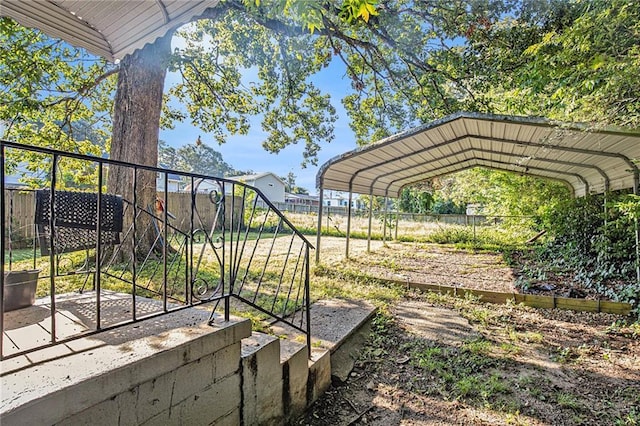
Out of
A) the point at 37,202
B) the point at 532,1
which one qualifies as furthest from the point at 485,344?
the point at 532,1

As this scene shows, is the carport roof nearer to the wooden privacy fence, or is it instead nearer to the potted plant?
the wooden privacy fence

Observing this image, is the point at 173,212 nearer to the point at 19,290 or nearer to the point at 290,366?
the point at 19,290

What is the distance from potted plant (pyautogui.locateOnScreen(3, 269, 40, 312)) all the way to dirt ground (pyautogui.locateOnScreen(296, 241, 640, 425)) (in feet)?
7.25

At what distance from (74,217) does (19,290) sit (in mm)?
630

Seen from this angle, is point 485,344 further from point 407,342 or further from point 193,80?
point 193,80

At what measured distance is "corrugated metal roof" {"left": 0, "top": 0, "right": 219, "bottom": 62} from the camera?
238 cm

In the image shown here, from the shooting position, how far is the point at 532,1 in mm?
5621

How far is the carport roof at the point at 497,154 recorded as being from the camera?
14.9 feet

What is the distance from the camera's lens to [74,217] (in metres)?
2.16

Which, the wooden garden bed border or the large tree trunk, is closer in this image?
the wooden garden bed border

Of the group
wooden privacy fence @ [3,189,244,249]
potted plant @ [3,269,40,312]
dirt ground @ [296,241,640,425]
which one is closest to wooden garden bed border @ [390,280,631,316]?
dirt ground @ [296,241,640,425]

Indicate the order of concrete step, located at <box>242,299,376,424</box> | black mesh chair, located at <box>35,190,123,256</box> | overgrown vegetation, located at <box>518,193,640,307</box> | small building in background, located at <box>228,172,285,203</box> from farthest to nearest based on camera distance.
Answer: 1. small building in background, located at <box>228,172,285,203</box>
2. overgrown vegetation, located at <box>518,193,640,307</box>
3. black mesh chair, located at <box>35,190,123,256</box>
4. concrete step, located at <box>242,299,376,424</box>

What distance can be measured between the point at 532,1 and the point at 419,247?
22.8 ft

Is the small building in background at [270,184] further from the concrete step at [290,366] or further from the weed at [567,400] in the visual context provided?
the weed at [567,400]
